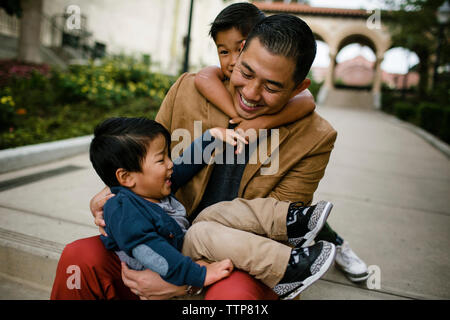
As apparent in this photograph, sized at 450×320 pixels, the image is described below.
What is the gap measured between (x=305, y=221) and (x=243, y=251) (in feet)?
0.98

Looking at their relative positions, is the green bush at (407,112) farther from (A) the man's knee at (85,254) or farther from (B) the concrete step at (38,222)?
(A) the man's knee at (85,254)

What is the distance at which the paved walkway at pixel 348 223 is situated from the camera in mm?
2109

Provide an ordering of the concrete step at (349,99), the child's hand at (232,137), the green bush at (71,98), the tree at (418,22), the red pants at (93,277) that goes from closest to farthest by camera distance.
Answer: the red pants at (93,277), the child's hand at (232,137), the green bush at (71,98), the tree at (418,22), the concrete step at (349,99)

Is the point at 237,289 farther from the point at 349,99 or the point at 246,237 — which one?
the point at 349,99

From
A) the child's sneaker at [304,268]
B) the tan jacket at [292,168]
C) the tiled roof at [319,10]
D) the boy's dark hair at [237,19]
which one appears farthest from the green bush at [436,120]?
the tiled roof at [319,10]

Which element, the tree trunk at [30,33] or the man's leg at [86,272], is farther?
the tree trunk at [30,33]

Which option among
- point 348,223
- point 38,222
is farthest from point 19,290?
point 348,223

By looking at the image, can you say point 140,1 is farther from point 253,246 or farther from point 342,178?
point 253,246

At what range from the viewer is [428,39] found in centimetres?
1511

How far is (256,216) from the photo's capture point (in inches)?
60.9

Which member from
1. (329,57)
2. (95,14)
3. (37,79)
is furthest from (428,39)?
(37,79)

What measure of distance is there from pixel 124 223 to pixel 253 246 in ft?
1.71

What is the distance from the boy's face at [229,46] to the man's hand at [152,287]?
117cm

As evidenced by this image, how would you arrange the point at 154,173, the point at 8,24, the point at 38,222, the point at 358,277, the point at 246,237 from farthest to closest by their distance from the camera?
the point at 8,24 → the point at 38,222 → the point at 358,277 → the point at 154,173 → the point at 246,237
